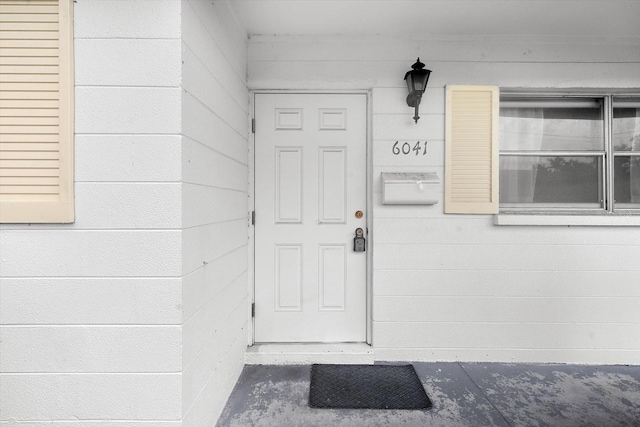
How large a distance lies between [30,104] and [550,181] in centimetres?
323

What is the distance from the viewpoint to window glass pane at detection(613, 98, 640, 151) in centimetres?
242

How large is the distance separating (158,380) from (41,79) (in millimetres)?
1381

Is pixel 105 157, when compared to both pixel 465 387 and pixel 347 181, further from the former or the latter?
pixel 465 387

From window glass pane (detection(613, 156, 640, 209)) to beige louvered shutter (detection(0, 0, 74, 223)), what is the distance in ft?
11.6

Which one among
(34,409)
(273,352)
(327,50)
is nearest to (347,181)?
(327,50)

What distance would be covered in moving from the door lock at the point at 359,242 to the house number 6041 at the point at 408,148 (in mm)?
657

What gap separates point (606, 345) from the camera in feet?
7.62

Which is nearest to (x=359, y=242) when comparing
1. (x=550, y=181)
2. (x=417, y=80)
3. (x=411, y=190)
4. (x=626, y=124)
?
(x=411, y=190)

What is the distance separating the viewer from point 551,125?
2443mm

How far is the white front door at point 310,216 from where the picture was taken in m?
2.40

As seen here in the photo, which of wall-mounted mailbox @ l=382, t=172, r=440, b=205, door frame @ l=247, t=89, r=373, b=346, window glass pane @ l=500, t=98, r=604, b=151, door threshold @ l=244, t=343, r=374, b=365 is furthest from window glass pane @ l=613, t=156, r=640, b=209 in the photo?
door threshold @ l=244, t=343, r=374, b=365

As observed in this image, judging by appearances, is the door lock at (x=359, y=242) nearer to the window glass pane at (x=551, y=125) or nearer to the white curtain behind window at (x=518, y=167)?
the white curtain behind window at (x=518, y=167)

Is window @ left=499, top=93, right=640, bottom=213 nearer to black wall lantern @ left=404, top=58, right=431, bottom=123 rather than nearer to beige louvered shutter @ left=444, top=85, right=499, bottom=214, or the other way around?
beige louvered shutter @ left=444, top=85, right=499, bottom=214

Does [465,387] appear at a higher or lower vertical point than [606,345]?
lower
